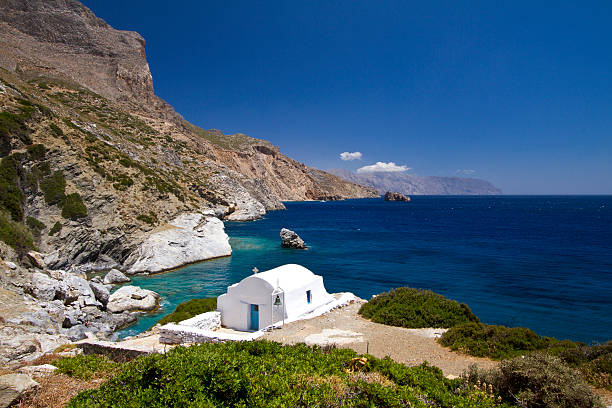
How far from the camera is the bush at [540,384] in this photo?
7043 mm

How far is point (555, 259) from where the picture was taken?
40.0 m

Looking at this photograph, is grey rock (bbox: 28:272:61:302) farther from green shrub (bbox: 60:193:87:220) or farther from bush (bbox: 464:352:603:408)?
bush (bbox: 464:352:603:408)

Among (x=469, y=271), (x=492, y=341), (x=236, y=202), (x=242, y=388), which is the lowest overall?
(x=469, y=271)

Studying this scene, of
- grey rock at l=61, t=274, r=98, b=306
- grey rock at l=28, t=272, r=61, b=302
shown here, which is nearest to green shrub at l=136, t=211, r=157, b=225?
grey rock at l=61, t=274, r=98, b=306

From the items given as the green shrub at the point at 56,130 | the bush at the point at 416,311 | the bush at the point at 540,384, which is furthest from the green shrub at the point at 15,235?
the bush at the point at 540,384

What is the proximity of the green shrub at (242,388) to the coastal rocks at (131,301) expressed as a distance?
19.4m

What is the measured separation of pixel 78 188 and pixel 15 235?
43.0 feet

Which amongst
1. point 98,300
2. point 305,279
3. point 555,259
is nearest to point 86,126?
point 98,300

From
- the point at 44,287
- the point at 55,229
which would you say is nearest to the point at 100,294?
the point at 44,287

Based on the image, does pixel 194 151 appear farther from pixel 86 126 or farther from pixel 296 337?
pixel 296 337

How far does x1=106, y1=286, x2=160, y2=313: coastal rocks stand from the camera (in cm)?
2364

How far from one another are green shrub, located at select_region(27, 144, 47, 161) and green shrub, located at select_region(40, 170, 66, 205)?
213 centimetres

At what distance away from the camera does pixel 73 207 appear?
110 ft

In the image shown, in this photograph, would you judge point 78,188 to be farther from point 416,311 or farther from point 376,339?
point 416,311
